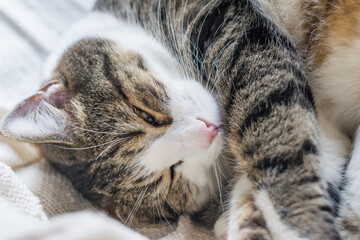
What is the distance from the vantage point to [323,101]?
1114mm

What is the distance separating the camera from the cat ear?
1045mm

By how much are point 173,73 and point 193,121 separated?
22cm

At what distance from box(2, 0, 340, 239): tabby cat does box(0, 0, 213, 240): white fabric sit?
64 millimetres

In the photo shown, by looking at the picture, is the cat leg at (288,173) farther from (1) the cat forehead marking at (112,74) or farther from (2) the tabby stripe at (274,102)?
(1) the cat forehead marking at (112,74)

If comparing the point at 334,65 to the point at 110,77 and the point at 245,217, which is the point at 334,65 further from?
the point at 110,77

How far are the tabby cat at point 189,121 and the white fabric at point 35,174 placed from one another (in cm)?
6

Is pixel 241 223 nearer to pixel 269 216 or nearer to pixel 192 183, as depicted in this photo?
pixel 269 216

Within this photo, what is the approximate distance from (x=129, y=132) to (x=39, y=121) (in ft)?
0.91

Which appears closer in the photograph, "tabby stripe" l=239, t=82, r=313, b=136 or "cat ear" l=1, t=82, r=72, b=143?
"tabby stripe" l=239, t=82, r=313, b=136

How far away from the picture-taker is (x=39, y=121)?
109 centimetres

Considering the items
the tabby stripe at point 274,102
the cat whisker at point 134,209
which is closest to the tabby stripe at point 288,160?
the tabby stripe at point 274,102

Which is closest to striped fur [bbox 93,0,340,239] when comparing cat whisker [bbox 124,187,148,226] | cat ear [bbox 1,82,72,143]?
cat whisker [bbox 124,187,148,226]

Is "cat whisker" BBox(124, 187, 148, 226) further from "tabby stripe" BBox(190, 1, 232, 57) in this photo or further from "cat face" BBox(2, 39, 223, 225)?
"tabby stripe" BBox(190, 1, 232, 57)

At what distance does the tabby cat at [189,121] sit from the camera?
2.90 feet
